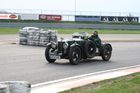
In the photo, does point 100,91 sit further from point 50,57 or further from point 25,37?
point 25,37

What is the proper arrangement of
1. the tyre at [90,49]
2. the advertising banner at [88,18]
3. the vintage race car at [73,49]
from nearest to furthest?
the vintage race car at [73,49], the tyre at [90,49], the advertising banner at [88,18]

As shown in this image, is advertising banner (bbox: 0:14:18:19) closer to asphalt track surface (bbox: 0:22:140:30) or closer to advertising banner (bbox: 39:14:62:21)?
asphalt track surface (bbox: 0:22:140:30)

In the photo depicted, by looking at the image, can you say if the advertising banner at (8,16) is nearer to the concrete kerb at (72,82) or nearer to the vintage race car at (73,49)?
the vintage race car at (73,49)

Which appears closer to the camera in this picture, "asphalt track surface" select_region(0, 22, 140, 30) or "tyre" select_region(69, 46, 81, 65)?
"tyre" select_region(69, 46, 81, 65)

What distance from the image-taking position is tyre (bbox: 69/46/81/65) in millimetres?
16763

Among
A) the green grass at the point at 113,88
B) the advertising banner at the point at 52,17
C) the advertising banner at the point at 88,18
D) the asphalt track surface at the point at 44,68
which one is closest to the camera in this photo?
the green grass at the point at 113,88

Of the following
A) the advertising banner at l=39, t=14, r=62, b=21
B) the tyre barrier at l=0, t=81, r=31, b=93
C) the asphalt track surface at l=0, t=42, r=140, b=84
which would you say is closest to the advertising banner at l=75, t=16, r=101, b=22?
the advertising banner at l=39, t=14, r=62, b=21

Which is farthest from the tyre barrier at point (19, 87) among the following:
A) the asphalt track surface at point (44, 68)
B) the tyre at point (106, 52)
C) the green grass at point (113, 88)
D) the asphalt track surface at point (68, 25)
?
the asphalt track surface at point (68, 25)

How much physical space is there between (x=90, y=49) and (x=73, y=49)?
1419 mm

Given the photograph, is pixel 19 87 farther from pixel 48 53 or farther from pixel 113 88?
pixel 48 53

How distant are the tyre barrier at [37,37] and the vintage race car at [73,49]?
1037 centimetres

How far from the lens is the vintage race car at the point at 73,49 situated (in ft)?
55.8

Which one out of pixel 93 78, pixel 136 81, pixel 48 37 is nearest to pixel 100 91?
pixel 136 81

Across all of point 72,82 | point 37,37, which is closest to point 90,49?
point 72,82
